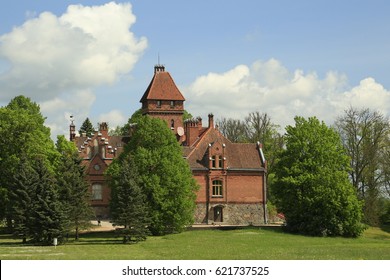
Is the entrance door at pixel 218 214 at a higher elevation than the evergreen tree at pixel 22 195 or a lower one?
lower

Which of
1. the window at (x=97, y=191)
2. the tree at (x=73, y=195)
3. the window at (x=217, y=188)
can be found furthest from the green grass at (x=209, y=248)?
the window at (x=97, y=191)

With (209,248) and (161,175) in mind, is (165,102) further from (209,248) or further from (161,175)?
(209,248)

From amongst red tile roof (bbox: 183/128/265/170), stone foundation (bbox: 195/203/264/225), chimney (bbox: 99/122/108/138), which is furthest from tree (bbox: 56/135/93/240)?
chimney (bbox: 99/122/108/138)

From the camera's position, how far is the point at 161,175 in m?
52.7

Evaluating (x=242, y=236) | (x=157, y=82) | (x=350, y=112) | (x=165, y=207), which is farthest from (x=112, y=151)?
(x=350, y=112)

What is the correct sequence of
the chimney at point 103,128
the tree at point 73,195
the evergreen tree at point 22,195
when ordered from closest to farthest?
the evergreen tree at point 22,195
the tree at point 73,195
the chimney at point 103,128

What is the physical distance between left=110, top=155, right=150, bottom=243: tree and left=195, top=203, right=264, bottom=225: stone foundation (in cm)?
1593

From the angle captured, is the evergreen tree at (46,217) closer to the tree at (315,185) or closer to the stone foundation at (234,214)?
the tree at (315,185)

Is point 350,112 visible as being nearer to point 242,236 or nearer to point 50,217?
point 242,236

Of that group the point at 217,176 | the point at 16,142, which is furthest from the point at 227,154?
the point at 16,142

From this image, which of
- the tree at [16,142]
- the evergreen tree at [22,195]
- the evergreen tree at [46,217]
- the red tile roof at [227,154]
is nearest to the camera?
the evergreen tree at [46,217]

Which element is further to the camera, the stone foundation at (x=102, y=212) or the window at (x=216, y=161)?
the window at (x=216, y=161)

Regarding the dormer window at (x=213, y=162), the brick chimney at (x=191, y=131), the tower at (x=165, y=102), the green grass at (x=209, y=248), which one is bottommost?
the green grass at (x=209, y=248)

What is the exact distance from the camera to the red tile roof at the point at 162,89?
73000 mm
